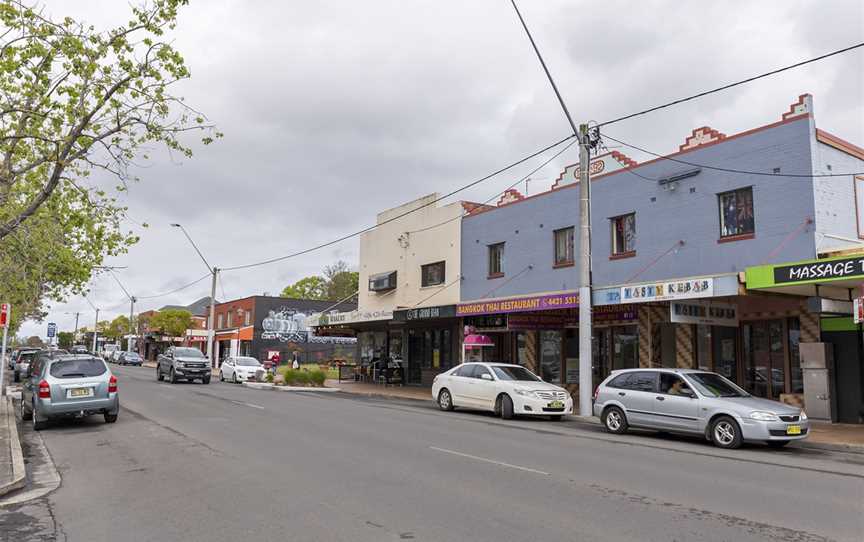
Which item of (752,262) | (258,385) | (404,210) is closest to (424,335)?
(404,210)

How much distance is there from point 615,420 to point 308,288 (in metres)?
69.1

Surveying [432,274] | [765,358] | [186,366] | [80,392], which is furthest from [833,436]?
[186,366]

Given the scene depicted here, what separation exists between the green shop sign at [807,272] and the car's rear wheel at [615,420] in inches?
159

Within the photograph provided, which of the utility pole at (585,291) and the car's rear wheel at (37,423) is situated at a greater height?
the utility pole at (585,291)

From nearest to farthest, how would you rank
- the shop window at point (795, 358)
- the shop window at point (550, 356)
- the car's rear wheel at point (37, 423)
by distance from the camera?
the car's rear wheel at point (37, 423) → the shop window at point (795, 358) → the shop window at point (550, 356)

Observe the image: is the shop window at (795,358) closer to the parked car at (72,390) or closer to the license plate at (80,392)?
the parked car at (72,390)

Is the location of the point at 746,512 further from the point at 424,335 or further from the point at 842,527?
the point at 424,335

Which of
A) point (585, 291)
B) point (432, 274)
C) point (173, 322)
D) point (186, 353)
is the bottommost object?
point (186, 353)

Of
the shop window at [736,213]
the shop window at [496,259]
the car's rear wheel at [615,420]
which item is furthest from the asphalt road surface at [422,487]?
the shop window at [496,259]

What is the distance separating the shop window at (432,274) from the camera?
93.9ft

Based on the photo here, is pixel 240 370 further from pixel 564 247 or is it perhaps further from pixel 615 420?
pixel 615 420

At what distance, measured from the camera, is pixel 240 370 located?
1320 inches

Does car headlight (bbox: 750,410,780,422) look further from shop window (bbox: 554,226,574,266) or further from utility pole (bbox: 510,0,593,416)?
shop window (bbox: 554,226,574,266)

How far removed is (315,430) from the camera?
44.5ft
